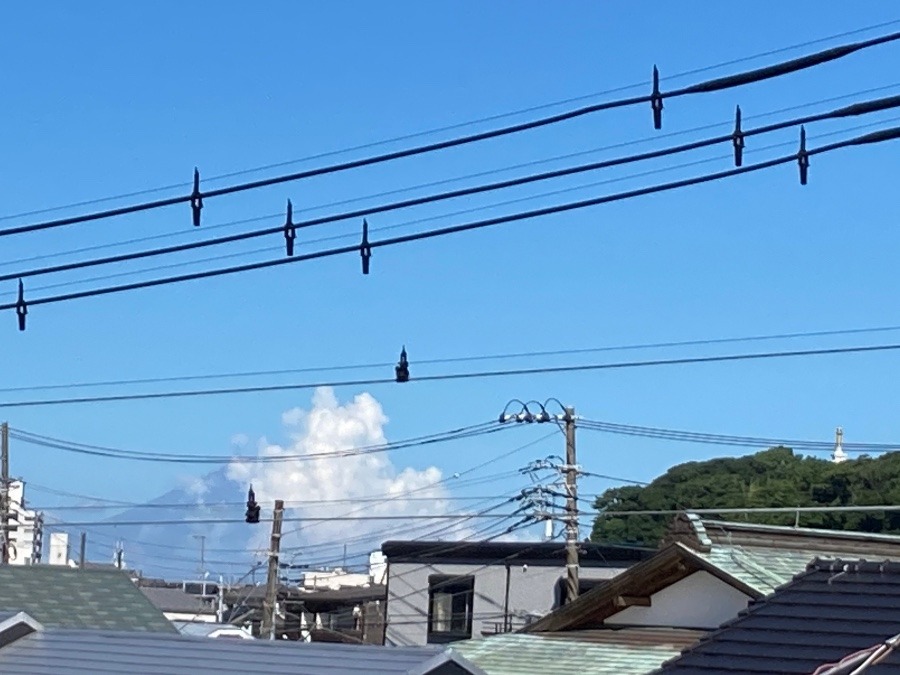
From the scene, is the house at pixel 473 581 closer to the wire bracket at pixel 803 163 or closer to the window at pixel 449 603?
the window at pixel 449 603

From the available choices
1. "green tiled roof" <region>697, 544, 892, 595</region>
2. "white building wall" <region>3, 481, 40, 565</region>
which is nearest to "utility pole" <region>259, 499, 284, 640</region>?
"white building wall" <region>3, 481, 40, 565</region>

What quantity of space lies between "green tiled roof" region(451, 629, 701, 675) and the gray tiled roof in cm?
198

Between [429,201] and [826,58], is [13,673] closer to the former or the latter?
[429,201]

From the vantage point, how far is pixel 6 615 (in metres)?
17.7

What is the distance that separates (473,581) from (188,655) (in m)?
25.2

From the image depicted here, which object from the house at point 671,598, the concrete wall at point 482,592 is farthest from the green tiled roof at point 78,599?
the concrete wall at point 482,592

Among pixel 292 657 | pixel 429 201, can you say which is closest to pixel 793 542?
pixel 292 657

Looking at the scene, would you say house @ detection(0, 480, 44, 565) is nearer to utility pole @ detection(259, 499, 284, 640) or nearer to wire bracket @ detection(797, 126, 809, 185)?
utility pole @ detection(259, 499, 284, 640)

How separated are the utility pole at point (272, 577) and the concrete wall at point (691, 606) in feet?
52.9

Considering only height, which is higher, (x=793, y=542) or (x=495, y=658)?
(x=793, y=542)

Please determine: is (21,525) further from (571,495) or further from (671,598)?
(671,598)

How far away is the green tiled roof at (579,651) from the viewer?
56.5 feet

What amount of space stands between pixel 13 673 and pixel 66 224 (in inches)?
266

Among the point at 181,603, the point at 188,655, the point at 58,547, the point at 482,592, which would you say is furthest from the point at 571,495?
the point at 58,547
